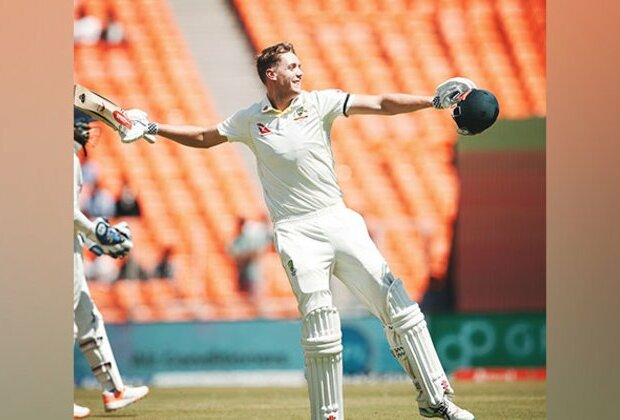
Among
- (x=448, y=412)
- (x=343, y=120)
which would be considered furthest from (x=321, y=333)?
(x=343, y=120)

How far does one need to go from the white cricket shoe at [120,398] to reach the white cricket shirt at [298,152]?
55.5 inches

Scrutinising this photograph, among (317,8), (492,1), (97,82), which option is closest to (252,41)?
(317,8)

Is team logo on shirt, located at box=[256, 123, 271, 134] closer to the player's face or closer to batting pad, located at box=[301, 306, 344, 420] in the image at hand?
the player's face

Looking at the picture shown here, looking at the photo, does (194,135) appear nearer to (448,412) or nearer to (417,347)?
(417,347)

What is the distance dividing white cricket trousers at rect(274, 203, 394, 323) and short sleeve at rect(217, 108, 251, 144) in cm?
36

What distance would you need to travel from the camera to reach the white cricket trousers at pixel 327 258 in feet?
15.0

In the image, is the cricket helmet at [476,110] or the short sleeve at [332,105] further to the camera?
the short sleeve at [332,105]

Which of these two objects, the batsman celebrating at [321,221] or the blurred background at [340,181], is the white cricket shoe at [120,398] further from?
the batsman celebrating at [321,221]

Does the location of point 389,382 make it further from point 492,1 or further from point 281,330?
point 492,1

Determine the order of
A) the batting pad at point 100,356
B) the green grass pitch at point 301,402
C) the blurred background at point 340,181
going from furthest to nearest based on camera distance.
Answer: the blurred background at point 340,181, the batting pad at point 100,356, the green grass pitch at point 301,402

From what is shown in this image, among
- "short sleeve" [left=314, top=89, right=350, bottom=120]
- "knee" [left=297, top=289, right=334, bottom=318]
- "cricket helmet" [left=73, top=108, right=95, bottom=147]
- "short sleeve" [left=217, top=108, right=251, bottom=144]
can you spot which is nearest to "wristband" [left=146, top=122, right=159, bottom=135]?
"short sleeve" [left=217, top=108, right=251, bottom=144]

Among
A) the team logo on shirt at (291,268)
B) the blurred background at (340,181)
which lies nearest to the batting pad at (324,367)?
the team logo on shirt at (291,268)

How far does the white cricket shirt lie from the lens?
4.69 metres

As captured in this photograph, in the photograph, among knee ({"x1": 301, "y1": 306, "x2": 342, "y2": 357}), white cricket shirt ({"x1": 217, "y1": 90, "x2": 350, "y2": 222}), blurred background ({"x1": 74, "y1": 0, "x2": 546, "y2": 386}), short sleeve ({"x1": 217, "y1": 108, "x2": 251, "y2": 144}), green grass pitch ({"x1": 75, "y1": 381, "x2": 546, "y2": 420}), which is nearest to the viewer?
knee ({"x1": 301, "y1": 306, "x2": 342, "y2": 357})
